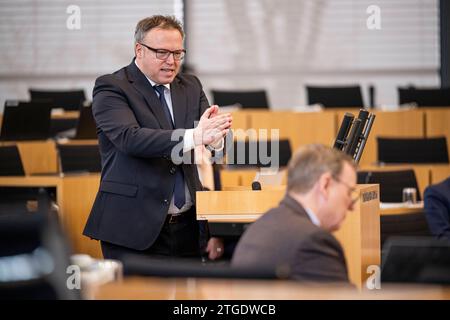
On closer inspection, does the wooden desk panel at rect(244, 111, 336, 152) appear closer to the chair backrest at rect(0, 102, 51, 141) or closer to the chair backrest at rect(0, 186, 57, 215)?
the chair backrest at rect(0, 102, 51, 141)

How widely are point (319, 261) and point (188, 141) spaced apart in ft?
4.21

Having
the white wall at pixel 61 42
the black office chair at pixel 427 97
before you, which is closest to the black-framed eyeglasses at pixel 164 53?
the black office chair at pixel 427 97

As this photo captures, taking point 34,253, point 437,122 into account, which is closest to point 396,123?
point 437,122

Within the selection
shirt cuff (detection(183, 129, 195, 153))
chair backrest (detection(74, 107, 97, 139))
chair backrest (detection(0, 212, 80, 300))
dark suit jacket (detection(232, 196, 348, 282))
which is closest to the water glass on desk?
chair backrest (detection(74, 107, 97, 139))

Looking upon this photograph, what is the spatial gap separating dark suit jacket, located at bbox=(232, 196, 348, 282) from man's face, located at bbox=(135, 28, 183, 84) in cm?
137

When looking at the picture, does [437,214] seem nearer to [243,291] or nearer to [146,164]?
[146,164]

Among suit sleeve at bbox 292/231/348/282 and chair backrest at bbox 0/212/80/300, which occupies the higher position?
chair backrest at bbox 0/212/80/300

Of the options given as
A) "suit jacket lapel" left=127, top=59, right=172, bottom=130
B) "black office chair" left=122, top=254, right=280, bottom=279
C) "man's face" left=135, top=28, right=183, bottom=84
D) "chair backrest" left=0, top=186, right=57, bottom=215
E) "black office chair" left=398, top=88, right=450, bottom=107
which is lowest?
"chair backrest" left=0, top=186, right=57, bottom=215

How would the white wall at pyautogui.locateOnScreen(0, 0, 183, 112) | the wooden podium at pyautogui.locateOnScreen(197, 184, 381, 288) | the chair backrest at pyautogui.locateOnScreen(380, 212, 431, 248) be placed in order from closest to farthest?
the wooden podium at pyautogui.locateOnScreen(197, 184, 381, 288) < the chair backrest at pyautogui.locateOnScreen(380, 212, 431, 248) < the white wall at pyautogui.locateOnScreen(0, 0, 183, 112)

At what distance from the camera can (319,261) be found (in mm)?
2400

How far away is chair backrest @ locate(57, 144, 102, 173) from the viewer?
7.71 m

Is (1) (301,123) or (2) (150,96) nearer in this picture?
(2) (150,96)
